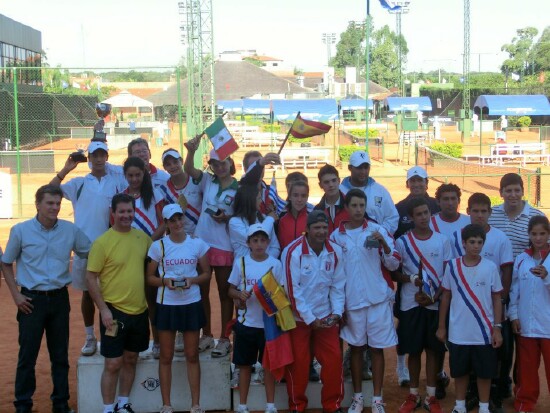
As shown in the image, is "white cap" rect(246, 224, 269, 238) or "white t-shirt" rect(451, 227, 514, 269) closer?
"white cap" rect(246, 224, 269, 238)

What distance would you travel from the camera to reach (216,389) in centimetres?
677

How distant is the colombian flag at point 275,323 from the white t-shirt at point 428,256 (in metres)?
1.08

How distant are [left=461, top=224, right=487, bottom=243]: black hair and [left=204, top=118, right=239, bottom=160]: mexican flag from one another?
2093 millimetres

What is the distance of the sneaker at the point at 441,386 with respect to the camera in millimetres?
7202

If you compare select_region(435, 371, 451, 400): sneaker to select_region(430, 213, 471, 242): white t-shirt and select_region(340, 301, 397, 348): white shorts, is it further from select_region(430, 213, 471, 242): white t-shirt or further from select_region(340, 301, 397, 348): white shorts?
select_region(430, 213, 471, 242): white t-shirt

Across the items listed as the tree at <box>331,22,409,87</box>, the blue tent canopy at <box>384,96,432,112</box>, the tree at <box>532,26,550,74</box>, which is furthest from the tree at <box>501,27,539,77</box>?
the blue tent canopy at <box>384,96,432,112</box>

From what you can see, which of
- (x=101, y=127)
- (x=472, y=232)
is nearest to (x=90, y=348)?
(x=101, y=127)

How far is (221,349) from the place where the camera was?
6.82 meters

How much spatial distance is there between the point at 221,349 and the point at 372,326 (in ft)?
4.29

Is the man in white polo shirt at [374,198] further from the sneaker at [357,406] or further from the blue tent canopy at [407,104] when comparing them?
the blue tent canopy at [407,104]

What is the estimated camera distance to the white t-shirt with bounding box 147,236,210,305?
6312 millimetres

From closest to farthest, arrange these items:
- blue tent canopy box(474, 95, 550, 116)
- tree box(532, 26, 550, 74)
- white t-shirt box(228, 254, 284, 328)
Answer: white t-shirt box(228, 254, 284, 328)
blue tent canopy box(474, 95, 550, 116)
tree box(532, 26, 550, 74)

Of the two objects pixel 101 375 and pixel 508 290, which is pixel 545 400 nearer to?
pixel 508 290

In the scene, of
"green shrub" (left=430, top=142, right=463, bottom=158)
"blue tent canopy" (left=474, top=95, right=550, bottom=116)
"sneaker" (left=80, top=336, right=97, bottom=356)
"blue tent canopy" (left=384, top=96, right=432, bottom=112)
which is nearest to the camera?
"sneaker" (left=80, top=336, right=97, bottom=356)
